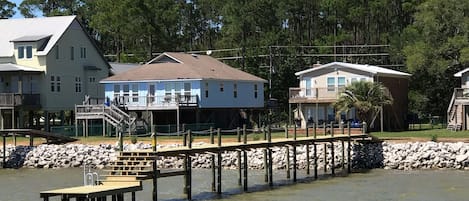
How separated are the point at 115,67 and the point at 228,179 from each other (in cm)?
3573

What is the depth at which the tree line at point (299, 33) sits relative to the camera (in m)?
71.4

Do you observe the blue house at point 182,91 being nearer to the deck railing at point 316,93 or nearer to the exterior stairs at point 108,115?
the exterior stairs at point 108,115

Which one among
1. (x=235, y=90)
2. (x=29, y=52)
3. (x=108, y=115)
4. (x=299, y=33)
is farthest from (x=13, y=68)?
(x=299, y=33)

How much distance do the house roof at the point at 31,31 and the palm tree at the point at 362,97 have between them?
918 inches

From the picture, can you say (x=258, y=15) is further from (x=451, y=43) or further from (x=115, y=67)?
(x=451, y=43)

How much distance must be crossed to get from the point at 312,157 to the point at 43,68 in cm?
2595

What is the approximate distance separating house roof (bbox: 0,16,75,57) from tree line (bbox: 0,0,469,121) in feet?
68.1

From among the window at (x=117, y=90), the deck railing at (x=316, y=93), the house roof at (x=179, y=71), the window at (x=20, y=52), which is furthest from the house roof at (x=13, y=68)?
the deck railing at (x=316, y=93)

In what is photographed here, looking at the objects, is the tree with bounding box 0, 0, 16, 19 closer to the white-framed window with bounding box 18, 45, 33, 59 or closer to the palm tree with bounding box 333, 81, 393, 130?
the white-framed window with bounding box 18, 45, 33, 59

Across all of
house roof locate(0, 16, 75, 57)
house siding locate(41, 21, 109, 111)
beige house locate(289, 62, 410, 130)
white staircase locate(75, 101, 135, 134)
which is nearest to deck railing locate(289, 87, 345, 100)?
beige house locate(289, 62, 410, 130)

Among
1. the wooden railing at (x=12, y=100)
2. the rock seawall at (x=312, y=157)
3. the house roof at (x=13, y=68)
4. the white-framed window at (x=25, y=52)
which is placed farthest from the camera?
the white-framed window at (x=25, y=52)

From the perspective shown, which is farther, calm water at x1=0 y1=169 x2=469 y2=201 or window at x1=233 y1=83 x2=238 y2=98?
window at x1=233 y1=83 x2=238 y2=98

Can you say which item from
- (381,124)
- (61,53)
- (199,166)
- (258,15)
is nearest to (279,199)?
(199,166)

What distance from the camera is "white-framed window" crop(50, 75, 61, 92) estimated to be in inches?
2660
